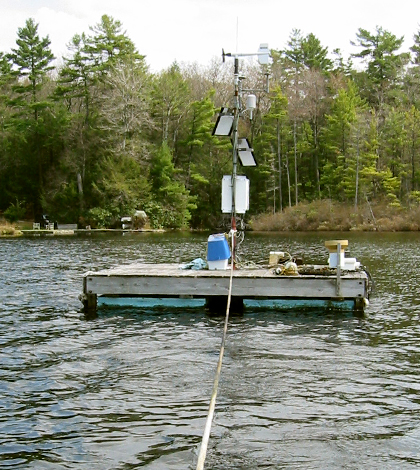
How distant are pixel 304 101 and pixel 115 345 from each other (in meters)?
60.7

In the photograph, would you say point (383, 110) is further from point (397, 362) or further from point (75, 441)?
point (75, 441)

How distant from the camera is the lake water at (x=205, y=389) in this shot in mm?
6457

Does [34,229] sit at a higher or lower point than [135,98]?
lower

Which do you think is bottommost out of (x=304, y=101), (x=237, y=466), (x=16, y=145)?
(x=237, y=466)

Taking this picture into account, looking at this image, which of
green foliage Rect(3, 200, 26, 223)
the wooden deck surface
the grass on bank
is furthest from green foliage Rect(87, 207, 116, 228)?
the wooden deck surface

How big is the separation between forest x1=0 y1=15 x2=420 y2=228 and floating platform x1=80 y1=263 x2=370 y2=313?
46892mm

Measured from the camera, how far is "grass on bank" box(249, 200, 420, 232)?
5894 cm

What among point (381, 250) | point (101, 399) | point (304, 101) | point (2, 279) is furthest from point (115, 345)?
point (304, 101)

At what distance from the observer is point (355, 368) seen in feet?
31.7

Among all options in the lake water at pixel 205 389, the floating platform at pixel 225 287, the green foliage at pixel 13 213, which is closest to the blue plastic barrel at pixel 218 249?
the floating platform at pixel 225 287

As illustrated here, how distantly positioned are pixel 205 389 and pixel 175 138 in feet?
197

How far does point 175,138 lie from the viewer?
67.3 metres

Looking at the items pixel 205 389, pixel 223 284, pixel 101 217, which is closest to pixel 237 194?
pixel 223 284

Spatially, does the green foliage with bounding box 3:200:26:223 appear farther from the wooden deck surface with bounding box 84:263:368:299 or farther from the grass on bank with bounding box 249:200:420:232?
the wooden deck surface with bounding box 84:263:368:299
